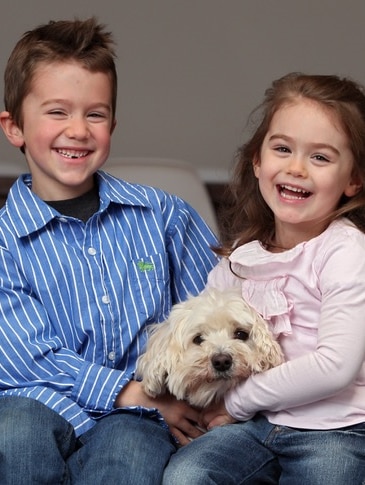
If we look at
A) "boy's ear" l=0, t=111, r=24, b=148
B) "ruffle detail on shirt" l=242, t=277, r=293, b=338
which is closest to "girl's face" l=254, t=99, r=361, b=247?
"ruffle detail on shirt" l=242, t=277, r=293, b=338

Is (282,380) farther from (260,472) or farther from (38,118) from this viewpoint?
(38,118)

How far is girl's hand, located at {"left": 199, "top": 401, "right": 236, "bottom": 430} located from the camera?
253 centimetres

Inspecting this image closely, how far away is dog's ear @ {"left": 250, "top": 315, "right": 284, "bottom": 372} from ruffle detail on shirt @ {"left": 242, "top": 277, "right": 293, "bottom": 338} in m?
0.03

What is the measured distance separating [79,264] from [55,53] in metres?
0.47

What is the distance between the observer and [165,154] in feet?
15.4

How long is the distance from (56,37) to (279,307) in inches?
32.0

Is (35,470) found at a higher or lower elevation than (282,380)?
lower

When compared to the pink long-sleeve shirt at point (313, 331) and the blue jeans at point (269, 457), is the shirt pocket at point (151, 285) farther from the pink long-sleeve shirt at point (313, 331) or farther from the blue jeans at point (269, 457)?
the blue jeans at point (269, 457)

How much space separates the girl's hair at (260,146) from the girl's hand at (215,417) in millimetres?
371

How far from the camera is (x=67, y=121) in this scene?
2734 millimetres

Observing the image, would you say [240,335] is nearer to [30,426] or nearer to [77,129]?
[30,426]

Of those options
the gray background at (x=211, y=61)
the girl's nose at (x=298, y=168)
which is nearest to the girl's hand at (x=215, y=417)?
the girl's nose at (x=298, y=168)

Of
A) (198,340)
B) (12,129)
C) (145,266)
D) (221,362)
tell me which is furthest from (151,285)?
(12,129)

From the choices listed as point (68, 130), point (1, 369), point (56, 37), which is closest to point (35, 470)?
point (1, 369)
